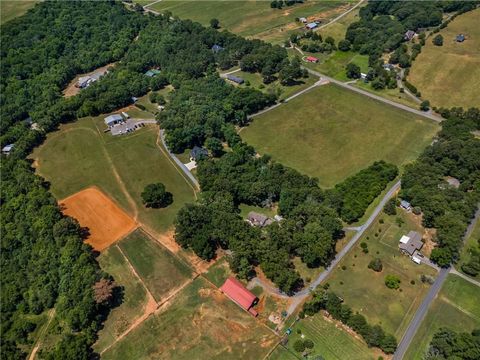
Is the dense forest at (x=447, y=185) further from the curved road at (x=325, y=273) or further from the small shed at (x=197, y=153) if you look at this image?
the small shed at (x=197, y=153)

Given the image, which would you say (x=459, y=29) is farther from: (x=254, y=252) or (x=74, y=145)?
(x=74, y=145)

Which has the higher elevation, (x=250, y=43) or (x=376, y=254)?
(x=250, y=43)

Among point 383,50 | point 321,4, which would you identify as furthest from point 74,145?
point 321,4

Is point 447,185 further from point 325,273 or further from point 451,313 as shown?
point 325,273

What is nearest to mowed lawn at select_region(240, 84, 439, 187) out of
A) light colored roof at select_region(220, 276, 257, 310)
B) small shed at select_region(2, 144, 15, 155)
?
light colored roof at select_region(220, 276, 257, 310)

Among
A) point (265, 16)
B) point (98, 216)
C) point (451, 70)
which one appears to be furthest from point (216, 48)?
point (98, 216)
